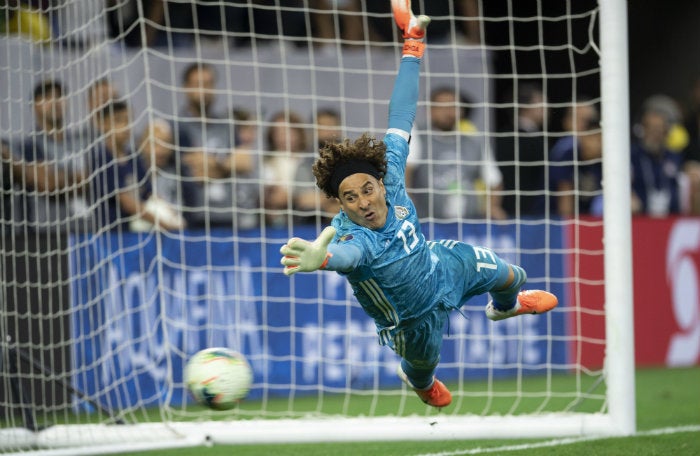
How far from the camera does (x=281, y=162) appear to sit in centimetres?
1098

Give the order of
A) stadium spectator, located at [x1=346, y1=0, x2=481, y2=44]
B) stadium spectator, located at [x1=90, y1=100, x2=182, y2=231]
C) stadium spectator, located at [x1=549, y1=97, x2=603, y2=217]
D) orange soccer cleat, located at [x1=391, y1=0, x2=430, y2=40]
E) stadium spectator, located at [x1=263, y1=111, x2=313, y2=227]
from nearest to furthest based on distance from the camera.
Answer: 1. orange soccer cleat, located at [x1=391, y1=0, x2=430, y2=40]
2. stadium spectator, located at [x1=90, y1=100, x2=182, y2=231]
3. stadium spectator, located at [x1=263, y1=111, x2=313, y2=227]
4. stadium spectator, located at [x1=549, y1=97, x2=603, y2=217]
5. stadium spectator, located at [x1=346, y1=0, x2=481, y2=44]

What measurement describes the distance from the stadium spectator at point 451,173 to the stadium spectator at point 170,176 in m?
2.08

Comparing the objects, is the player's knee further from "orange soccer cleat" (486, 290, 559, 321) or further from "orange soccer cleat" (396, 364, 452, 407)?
"orange soccer cleat" (396, 364, 452, 407)

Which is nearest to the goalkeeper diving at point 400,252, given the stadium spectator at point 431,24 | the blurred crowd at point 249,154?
the blurred crowd at point 249,154

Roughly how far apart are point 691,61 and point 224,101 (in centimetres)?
834

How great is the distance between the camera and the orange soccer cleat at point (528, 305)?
7.38 metres

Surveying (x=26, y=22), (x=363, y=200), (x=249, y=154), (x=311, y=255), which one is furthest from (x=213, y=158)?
(x=311, y=255)

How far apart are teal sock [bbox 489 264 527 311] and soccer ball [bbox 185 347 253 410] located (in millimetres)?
1773

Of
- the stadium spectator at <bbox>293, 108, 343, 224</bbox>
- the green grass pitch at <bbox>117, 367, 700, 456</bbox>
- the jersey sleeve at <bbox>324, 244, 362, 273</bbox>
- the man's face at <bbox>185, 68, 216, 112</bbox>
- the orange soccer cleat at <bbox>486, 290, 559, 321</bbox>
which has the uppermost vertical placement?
the man's face at <bbox>185, 68, 216, 112</bbox>

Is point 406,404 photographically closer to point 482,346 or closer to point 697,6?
point 482,346

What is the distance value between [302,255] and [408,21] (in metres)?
2.50

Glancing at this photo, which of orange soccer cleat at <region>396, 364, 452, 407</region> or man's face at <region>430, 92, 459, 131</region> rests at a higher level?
man's face at <region>430, 92, 459, 131</region>

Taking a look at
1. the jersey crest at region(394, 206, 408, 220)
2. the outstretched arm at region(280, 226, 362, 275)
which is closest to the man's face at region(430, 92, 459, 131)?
the jersey crest at region(394, 206, 408, 220)

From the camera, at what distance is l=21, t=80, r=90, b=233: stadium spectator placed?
9.03m
